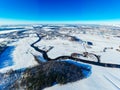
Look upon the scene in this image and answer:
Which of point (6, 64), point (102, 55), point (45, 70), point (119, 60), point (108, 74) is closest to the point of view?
point (45, 70)

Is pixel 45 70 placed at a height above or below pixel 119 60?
above

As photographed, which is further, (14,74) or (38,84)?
(14,74)

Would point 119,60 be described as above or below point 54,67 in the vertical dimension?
below

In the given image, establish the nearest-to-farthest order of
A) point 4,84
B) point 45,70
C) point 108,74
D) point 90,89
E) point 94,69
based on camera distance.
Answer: point 90,89 → point 4,84 → point 45,70 → point 108,74 → point 94,69

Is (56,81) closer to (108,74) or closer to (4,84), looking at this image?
(4,84)

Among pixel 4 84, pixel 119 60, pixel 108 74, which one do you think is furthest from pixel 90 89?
pixel 119 60

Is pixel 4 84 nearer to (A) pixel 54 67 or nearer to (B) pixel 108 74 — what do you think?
(A) pixel 54 67

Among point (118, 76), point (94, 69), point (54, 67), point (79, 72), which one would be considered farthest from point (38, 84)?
point (118, 76)

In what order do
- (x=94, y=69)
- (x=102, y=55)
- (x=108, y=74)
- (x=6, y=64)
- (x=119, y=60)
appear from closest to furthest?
(x=108, y=74), (x=94, y=69), (x=6, y=64), (x=119, y=60), (x=102, y=55)

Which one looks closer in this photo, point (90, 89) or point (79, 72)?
point (90, 89)
